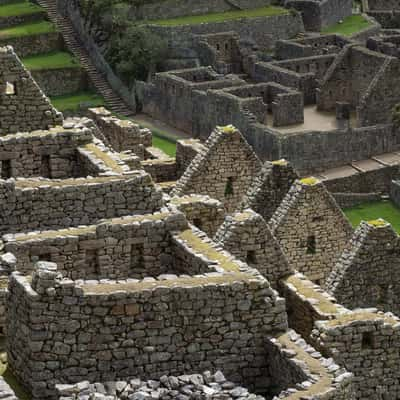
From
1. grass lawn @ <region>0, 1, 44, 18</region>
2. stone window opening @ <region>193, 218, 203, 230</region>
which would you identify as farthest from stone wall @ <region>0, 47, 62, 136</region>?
grass lawn @ <region>0, 1, 44, 18</region>

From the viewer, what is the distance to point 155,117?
289ft

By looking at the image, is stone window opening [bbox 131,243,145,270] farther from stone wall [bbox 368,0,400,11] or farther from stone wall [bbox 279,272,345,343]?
stone wall [bbox 368,0,400,11]

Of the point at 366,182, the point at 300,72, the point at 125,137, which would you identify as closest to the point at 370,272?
the point at 125,137

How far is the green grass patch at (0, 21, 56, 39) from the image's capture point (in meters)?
92.5

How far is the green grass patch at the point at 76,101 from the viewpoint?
84000mm

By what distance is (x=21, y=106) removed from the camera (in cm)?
2970

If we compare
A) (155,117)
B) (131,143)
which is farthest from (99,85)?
(131,143)

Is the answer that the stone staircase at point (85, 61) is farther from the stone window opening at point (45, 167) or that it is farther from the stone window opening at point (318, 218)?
the stone window opening at point (45, 167)

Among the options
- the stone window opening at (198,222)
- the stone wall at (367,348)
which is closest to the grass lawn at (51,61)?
the stone window opening at (198,222)

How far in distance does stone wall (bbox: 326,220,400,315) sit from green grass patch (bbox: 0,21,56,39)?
63.4 meters

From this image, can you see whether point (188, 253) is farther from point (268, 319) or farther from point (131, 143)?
point (131, 143)

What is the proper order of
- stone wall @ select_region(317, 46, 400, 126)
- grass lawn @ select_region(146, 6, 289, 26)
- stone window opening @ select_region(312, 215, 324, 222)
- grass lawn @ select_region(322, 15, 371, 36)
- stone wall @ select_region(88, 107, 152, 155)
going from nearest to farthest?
stone window opening @ select_region(312, 215, 324, 222) < stone wall @ select_region(88, 107, 152, 155) < stone wall @ select_region(317, 46, 400, 126) < grass lawn @ select_region(146, 6, 289, 26) < grass lawn @ select_region(322, 15, 371, 36)

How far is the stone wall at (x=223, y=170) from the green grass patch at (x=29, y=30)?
192ft

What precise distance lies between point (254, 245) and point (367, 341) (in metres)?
3.17
